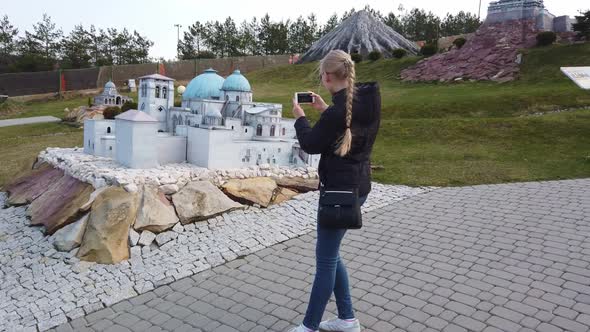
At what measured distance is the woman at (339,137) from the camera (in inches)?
154

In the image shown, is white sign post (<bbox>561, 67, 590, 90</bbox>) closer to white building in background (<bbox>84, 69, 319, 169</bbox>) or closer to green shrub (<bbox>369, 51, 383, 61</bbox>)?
white building in background (<bbox>84, 69, 319, 169</bbox>)

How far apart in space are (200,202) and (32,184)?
5827 mm

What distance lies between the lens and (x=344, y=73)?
4023 millimetres

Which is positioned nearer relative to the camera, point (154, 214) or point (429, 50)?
point (154, 214)

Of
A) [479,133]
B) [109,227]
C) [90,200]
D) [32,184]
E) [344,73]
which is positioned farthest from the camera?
[479,133]

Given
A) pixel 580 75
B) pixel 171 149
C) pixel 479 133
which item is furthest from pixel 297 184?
pixel 479 133

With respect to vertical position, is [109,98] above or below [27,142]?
above

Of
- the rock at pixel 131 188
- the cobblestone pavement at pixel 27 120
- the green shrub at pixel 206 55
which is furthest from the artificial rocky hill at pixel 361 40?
the rock at pixel 131 188

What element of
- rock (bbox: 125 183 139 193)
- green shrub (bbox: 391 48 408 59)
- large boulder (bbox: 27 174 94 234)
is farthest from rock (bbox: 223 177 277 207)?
green shrub (bbox: 391 48 408 59)

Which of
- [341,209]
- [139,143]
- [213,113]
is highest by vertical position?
[213,113]

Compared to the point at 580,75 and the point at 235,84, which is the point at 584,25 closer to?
the point at 580,75

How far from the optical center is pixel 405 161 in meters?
13.8

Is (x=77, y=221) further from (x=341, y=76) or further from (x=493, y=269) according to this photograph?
(x=493, y=269)

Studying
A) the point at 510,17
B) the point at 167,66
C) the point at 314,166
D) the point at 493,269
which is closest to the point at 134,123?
the point at 314,166
